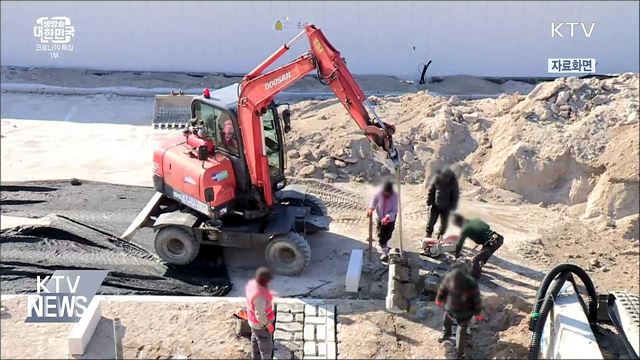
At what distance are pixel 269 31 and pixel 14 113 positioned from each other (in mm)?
7173

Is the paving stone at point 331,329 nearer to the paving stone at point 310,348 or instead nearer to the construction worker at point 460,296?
the paving stone at point 310,348

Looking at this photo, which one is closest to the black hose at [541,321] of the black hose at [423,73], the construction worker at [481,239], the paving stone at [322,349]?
the construction worker at [481,239]

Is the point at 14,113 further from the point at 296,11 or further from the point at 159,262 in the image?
the point at 159,262

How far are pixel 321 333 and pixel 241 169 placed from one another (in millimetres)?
2659

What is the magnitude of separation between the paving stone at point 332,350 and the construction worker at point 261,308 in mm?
865

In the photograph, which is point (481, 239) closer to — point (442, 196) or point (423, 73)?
point (442, 196)

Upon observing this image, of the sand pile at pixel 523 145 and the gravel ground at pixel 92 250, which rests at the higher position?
the sand pile at pixel 523 145

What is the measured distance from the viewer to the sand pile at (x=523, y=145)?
12352 millimetres

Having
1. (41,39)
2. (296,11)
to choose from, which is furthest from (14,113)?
(296,11)

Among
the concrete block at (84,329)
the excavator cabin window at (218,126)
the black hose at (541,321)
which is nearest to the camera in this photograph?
the black hose at (541,321)

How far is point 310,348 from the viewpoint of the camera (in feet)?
28.6

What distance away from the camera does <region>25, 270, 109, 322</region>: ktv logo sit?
30.7ft

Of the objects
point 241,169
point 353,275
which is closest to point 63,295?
point 241,169

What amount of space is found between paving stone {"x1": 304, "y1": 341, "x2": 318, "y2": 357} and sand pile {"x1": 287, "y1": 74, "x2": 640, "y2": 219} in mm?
4707
